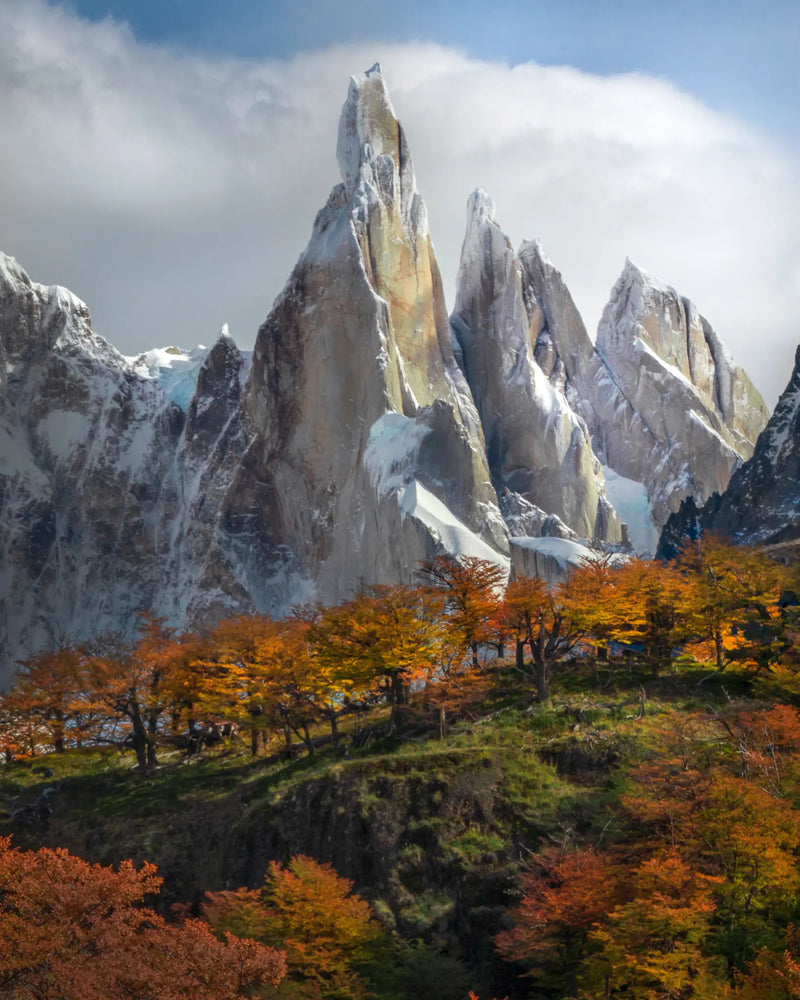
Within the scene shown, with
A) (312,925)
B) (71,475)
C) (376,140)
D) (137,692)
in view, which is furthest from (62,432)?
(312,925)

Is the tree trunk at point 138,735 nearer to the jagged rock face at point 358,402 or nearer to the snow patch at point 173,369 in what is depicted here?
the jagged rock face at point 358,402

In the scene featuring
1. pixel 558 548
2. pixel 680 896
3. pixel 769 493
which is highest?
pixel 769 493

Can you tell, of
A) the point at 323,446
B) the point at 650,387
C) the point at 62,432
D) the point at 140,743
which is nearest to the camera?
the point at 140,743

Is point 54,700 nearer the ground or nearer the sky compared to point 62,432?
nearer the ground

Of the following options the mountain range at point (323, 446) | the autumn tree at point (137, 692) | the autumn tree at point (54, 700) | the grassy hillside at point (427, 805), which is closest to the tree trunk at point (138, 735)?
the autumn tree at point (137, 692)

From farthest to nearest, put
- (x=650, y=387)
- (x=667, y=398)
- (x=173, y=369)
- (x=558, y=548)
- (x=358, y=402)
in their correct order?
1. (x=650, y=387)
2. (x=667, y=398)
3. (x=173, y=369)
4. (x=358, y=402)
5. (x=558, y=548)

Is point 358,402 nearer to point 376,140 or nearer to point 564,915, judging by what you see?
point 376,140

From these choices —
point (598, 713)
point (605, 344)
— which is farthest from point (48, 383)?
point (598, 713)

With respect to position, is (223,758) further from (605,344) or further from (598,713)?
(605,344)
